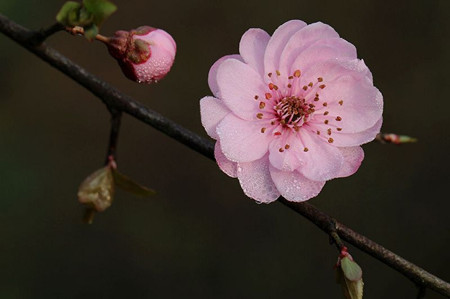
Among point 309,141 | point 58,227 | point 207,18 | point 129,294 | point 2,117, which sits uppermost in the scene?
point 309,141

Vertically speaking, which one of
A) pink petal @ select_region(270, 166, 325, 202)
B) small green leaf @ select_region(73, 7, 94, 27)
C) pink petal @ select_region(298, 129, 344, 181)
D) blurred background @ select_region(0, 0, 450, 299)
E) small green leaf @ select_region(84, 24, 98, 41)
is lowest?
blurred background @ select_region(0, 0, 450, 299)

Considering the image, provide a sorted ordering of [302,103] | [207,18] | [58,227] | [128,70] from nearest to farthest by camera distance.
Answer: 1. [128,70]
2. [302,103]
3. [58,227]
4. [207,18]

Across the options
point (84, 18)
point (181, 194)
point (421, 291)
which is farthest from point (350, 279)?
point (181, 194)

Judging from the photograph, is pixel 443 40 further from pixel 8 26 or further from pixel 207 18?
pixel 8 26

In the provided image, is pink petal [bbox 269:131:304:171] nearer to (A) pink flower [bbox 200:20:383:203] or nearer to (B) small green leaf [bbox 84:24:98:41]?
(A) pink flower [bbox 200:20:383:203]

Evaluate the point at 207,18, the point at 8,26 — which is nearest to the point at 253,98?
the point at 8,26

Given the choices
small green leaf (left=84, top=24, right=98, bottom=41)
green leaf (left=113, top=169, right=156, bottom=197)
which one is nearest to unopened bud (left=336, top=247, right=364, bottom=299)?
green leaf (left=113, top=169, right=156, bottom=197)

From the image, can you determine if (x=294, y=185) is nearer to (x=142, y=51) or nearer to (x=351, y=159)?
(x=351, y=159)
